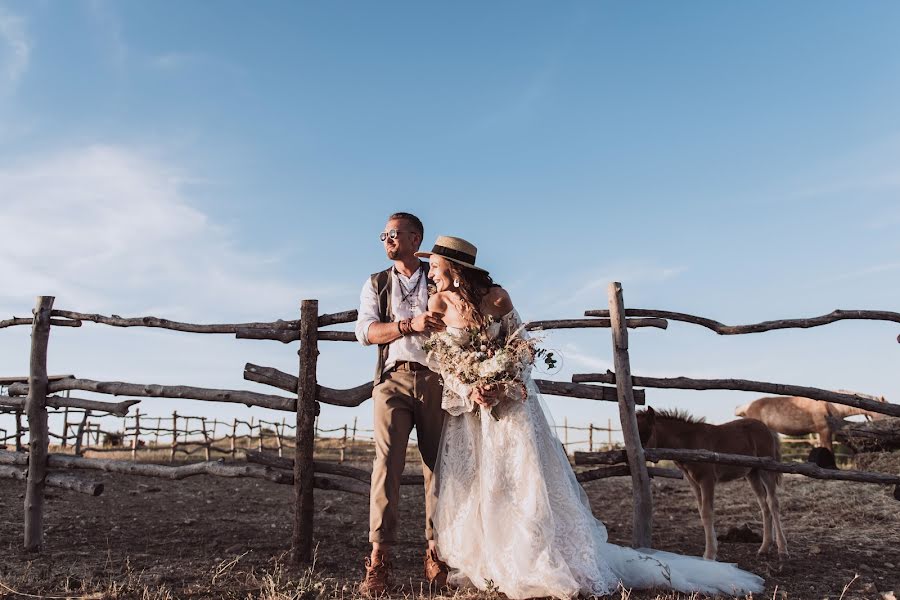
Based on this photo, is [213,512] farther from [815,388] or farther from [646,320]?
[815,388]

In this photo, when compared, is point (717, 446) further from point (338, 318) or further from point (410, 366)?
point (338, 318)

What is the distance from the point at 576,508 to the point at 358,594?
4.52 feet

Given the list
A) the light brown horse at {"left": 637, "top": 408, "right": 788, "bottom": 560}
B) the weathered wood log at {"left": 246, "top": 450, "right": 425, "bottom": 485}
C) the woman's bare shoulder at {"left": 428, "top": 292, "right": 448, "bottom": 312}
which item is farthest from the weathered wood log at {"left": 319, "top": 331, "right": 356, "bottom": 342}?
the light brown horse at {"left": 637, "top": 408, "right": 788, "bottom": 560}

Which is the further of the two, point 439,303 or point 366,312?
point 366,312

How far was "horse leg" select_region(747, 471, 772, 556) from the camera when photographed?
6000 mm

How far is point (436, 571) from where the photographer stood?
4215 mm

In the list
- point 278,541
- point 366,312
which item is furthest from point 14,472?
point 366,312

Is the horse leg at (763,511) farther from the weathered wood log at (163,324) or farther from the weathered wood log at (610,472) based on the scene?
the weathered wood log at (163,324)

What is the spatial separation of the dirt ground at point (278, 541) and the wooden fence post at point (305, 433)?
0.22 meters

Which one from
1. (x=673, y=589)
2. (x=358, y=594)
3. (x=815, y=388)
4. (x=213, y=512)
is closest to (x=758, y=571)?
(x=673, y=589)

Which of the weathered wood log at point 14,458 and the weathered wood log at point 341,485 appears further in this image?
the weathered wood log at point 14,458

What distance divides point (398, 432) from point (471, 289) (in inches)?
40.3

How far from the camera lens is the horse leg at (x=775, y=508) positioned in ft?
19.4

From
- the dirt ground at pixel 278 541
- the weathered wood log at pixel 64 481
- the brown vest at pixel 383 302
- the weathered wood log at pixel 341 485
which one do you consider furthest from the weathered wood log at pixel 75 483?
the brown vest at pixel 383 302
